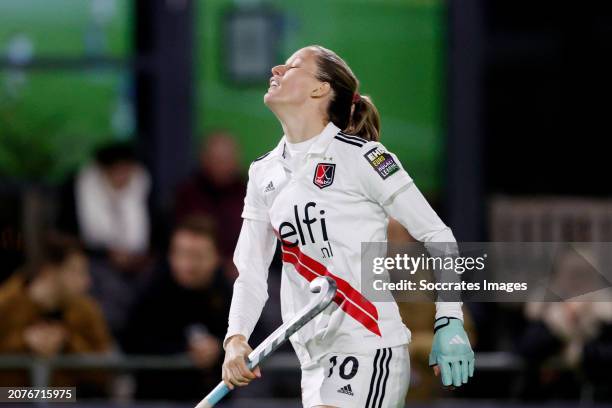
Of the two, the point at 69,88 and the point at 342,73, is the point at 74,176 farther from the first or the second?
the point at 342,73

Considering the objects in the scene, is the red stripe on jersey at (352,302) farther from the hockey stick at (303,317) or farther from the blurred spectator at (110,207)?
the blurred spectator at (110,207)

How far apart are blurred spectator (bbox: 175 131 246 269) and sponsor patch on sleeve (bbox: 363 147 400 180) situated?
149 inches

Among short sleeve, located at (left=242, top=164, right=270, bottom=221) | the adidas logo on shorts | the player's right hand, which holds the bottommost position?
the adidas logo on shorts

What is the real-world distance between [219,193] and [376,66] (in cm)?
198

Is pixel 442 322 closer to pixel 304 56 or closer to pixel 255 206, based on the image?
pixel 255 206

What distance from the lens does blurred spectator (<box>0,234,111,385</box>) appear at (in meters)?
7.49

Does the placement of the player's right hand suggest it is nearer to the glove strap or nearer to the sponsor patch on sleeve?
the glove strap

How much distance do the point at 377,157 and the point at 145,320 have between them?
315 centimetres

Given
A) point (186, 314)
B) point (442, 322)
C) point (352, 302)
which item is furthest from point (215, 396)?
point (186, 314)

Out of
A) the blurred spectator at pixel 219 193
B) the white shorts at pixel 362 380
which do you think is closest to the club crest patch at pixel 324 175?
the white shorts at pixel 362 380

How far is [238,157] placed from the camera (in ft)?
31.8

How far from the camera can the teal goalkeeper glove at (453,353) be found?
460cm

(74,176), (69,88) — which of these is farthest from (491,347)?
(69,88)

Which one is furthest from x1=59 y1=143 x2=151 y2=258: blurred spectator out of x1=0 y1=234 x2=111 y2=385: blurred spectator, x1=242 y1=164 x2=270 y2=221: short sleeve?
x1=242 y1=164 x2=270 y2=221: short sleeve
